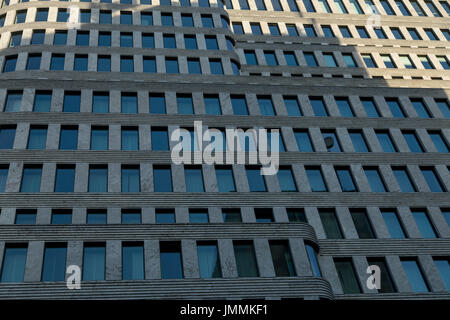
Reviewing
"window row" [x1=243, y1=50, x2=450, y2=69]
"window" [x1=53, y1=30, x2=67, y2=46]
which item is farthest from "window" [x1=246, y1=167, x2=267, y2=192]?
"window" [x1=53, y1=30, x2=67, y2=46]

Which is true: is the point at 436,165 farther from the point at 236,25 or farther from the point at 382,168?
the point at 236,25

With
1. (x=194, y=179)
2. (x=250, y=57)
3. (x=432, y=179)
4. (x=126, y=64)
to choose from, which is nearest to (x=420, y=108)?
(x=432, y=179)

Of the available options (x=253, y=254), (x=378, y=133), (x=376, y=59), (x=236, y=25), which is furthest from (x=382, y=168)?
(x=236, y=25)

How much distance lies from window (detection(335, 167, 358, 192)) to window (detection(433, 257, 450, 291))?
266 inches

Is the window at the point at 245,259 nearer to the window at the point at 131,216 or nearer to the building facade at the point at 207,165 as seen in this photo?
the building facade at the point at 207,165

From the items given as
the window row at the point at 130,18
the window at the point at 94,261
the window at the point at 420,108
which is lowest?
the window at the point at 94,261

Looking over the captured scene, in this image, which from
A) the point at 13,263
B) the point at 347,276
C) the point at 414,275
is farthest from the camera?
the point at 414,275

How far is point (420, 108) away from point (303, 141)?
11.7 meters

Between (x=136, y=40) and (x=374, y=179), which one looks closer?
(x=374, y=179)

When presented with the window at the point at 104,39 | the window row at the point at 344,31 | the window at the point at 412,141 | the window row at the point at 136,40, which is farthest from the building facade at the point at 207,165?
the window row at the point at 344,31

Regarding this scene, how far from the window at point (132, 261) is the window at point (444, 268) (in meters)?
18.1

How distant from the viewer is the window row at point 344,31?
161 feet

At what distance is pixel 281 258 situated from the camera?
26.8 m

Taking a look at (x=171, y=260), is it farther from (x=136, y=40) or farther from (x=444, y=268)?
(x=136, y=40)
